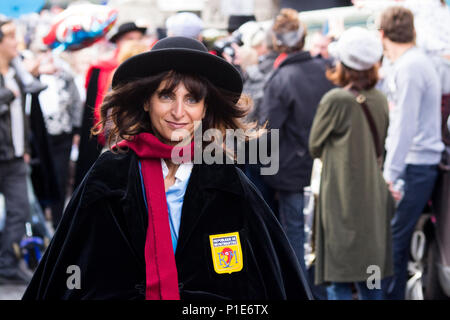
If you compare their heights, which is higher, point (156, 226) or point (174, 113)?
point (174, 113)

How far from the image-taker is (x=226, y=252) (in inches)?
108

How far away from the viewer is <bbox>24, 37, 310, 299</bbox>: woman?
272 centimetres

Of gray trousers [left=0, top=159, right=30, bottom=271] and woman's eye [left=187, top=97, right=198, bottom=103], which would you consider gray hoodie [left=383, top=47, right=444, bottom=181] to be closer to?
woman's eye [left=187, top=97, right=198, bottom=103]

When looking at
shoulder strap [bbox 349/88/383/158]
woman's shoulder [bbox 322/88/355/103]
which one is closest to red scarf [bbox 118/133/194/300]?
Result: woman's shoulder [bbox 322/88/355/103]

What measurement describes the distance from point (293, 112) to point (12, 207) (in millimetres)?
2694

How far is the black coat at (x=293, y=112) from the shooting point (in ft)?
19.2

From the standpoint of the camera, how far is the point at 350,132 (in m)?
4.98

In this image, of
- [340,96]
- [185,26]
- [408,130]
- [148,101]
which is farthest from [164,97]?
[185,26]

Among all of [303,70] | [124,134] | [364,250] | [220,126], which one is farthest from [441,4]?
[124,134]

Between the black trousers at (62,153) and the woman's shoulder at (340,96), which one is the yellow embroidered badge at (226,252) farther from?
the black trousers at (62,153)

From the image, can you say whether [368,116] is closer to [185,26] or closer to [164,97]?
[185,26]

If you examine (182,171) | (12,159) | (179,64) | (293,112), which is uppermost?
(179,64)

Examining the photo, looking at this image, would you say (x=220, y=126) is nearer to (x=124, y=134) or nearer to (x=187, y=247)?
(x=124, y=134)
